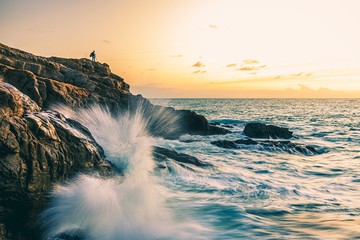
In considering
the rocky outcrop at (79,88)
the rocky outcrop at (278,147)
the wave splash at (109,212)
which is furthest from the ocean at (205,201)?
the rocky outcrop at (278,147)

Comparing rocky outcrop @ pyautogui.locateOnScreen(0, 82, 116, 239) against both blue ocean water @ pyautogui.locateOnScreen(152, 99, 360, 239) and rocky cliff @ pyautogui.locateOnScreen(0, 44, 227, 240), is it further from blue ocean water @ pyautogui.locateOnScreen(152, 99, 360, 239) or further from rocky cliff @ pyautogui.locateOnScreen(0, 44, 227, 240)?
blue ocean water @ pyautogui.locateOnScreen(152, 99, 360, 239)

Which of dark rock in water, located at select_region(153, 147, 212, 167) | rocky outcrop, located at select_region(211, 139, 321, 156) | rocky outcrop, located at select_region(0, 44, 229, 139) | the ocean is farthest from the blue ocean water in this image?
rocky outcrop, located at select_region(0, 44, 229, 139)

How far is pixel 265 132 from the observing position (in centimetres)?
2823

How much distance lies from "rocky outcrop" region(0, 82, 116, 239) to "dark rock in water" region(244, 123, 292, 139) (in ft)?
68.3

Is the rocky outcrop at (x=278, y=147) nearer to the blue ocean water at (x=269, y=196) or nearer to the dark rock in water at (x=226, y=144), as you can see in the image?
the dark rock in water at (x=226, y=144)

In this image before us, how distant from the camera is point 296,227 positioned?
8789 mm

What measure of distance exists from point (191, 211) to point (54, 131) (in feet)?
14.8

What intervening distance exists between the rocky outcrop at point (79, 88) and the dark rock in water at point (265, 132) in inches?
109

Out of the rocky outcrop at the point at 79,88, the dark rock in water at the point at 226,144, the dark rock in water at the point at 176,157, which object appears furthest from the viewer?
the dark rock in water at the point at 226,144

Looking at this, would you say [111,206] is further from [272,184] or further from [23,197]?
[272,184]

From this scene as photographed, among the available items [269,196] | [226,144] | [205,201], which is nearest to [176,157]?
[205,201]

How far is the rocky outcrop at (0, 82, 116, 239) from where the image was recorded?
7.21m

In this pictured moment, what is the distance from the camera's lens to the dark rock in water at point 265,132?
28328 millimetres

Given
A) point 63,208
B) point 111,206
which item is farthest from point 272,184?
point 63,208
